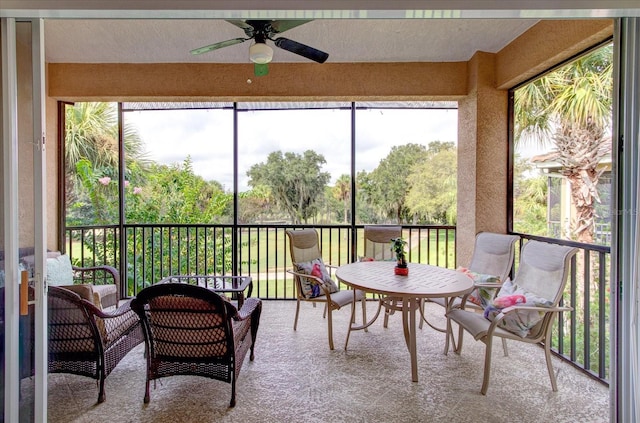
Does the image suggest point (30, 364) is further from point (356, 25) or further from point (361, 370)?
point (356, 25)

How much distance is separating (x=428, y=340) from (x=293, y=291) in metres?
1.90

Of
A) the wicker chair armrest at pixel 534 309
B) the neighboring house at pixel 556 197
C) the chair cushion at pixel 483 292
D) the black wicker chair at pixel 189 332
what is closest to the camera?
the black wicker chair at pixel 189 332

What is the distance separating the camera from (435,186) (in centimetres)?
421

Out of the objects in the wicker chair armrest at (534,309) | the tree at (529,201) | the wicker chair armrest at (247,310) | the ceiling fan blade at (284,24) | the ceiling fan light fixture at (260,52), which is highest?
the ceiling fan blade at (284,24)

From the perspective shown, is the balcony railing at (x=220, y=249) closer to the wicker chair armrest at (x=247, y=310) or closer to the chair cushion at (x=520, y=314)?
the wicker chair armrest at (x=247, y=310)

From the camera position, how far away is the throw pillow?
2727 mm

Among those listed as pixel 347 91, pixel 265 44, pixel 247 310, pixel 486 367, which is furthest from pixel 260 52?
pixel 486 367

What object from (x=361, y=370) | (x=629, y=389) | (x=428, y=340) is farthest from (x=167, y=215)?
(x=629, y=389)

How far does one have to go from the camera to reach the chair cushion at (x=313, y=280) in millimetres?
3058

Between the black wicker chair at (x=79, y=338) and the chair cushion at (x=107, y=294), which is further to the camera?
the chair cushion at (x=107, y=294)

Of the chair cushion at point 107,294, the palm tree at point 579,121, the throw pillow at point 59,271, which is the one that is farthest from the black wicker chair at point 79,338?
the palm tree at point 579,121

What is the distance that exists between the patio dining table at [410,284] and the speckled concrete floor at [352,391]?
238mm

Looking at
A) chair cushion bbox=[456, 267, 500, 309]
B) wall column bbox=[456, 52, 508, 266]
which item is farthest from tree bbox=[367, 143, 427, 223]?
chair cushion bbox=[456, 267, 500, 309]

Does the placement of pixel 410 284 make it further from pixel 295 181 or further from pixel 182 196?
pixel 182 196
